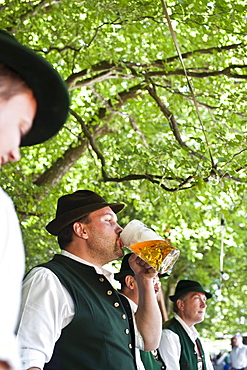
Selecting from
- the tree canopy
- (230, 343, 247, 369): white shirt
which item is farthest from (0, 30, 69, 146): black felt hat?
(230, 343, 247, 369): white shirt

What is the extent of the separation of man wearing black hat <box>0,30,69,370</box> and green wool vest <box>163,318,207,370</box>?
3.81 meters

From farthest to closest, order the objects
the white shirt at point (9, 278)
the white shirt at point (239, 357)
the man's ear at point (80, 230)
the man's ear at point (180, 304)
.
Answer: the white shirt at point (239, 357), the man's ear at point (180, 304), the man's ear at point (80, 230), the white shirt at point (9, 278)

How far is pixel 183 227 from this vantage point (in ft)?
31.2

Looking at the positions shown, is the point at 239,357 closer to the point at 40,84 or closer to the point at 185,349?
the point at 185,349

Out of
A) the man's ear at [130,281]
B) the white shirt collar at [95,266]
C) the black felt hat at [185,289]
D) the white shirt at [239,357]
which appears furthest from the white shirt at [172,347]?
the white shirt at [239,357]

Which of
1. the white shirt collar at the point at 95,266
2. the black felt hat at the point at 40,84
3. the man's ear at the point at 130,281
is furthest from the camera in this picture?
the man's ear at the point at 130,281

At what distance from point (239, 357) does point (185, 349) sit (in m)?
7.44

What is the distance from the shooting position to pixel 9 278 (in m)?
0.95

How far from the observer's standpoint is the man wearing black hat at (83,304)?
228cm

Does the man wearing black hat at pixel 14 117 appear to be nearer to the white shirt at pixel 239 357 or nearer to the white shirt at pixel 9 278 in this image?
the white shirt at pixel 9 278

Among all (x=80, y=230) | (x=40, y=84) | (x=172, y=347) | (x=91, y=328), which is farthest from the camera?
(x=172, y=347)

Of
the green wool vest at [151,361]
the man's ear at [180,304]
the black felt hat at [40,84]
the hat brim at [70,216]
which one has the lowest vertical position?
the green wool vest at [151,361]

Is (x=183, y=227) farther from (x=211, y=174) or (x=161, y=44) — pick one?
(x=211, y=174)

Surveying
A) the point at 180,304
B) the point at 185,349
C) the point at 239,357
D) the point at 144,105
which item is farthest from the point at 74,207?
the point at 239,357
